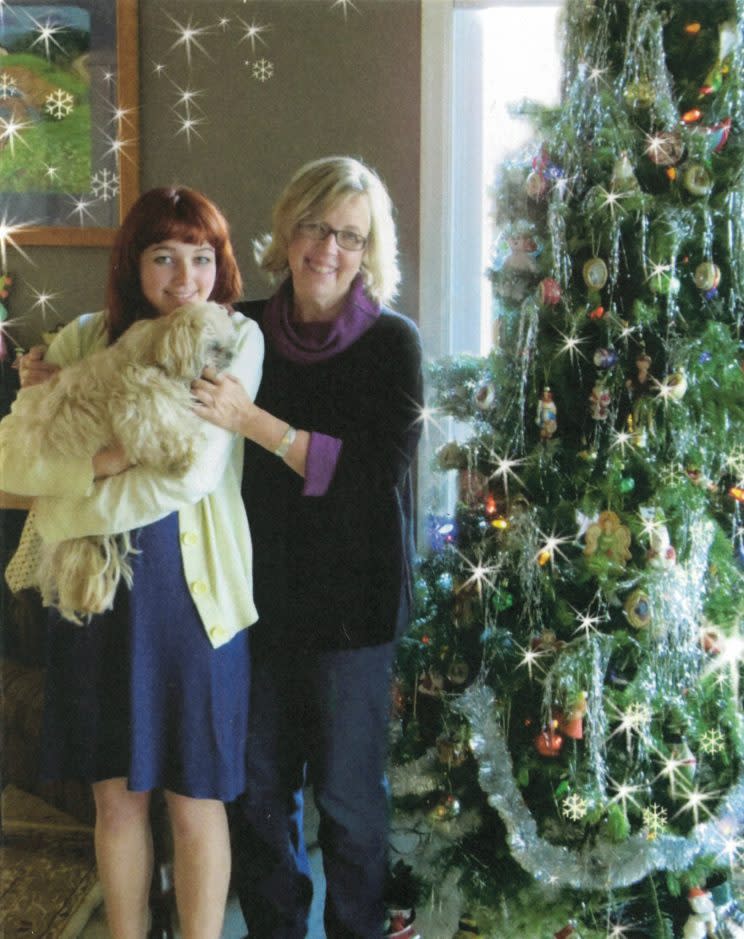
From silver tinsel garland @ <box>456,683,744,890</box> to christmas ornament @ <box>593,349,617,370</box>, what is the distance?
1.74ft

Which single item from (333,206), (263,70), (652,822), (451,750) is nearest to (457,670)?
(451,750)

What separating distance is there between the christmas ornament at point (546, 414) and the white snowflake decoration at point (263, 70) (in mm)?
627

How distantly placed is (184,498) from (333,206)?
477mm

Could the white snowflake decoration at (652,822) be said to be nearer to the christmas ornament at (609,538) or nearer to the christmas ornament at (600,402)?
the christmas ornament at (609,538)

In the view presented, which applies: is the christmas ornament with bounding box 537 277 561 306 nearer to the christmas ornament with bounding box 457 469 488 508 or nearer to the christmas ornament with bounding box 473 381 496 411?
the christmas ornament with bounding box 473 381 496 411

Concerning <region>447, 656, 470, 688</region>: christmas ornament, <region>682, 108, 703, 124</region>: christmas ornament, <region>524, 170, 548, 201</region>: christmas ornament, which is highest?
<region>682, 108, 703, 124</region>: christmas ornament

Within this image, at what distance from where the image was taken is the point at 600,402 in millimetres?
1449

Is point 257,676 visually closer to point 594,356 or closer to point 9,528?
point 9,528

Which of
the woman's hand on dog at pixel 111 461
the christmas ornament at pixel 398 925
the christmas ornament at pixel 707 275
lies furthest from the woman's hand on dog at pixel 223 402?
the christmas ornament at pixel 398 925

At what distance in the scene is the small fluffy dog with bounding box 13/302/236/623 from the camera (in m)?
1.36

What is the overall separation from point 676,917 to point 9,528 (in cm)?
124

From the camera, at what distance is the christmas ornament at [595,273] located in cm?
143

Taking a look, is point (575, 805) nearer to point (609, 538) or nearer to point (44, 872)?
point (609, 538)

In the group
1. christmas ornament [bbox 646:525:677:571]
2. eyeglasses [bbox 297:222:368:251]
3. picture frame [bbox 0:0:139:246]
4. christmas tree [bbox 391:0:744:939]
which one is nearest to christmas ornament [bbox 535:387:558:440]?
christmas tree [bbox 391:0:744:939]
